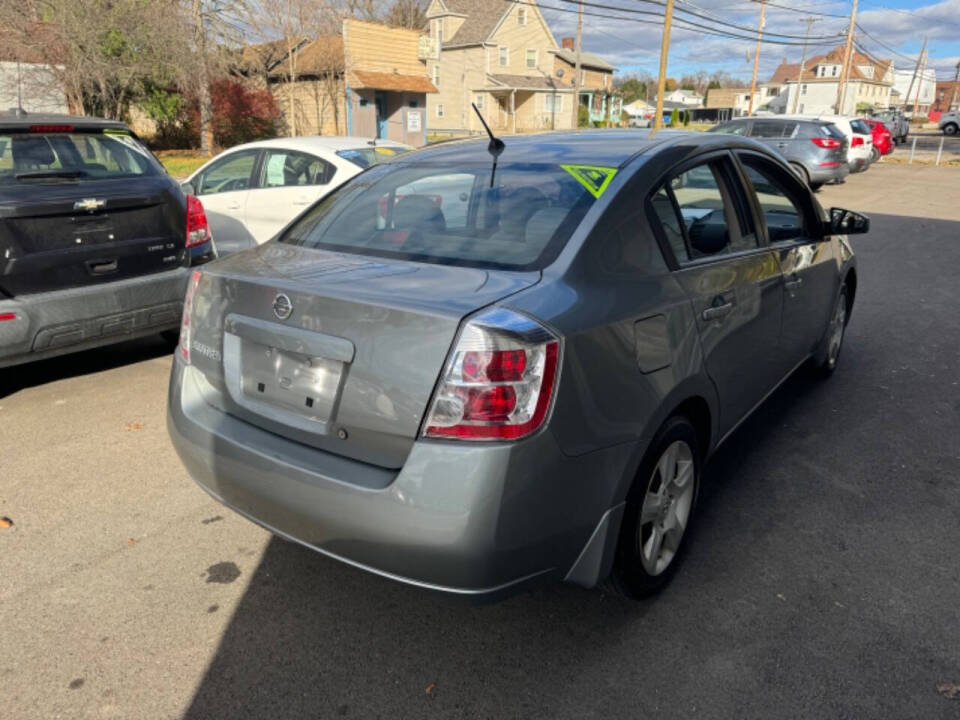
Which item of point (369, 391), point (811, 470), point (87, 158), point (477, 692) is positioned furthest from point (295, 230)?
point (811, 470)

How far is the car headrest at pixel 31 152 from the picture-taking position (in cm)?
452

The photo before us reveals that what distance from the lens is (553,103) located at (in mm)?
51031

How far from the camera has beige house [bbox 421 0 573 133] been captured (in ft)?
157

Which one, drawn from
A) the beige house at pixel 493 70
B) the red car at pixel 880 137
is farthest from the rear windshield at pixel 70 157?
the beige house at pixel 493 70

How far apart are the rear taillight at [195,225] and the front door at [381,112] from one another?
28.0 meters

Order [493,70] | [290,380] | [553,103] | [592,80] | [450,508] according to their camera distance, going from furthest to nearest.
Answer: [592,80] < [553,103] < [493,70] < [290,380] < [450,508]

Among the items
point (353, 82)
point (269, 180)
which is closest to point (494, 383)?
point (269, 180)

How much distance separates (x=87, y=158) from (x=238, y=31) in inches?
914

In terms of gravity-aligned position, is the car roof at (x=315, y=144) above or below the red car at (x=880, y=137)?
above

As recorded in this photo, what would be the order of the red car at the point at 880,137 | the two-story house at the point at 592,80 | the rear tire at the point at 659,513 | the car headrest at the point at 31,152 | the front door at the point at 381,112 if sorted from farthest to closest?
the two-story house at the point at 592,80 < the front door at the point at 381,112 < the red car at the point at 880,137 < the car headrest at the point at 31,152 < the rear tire at the point at 659,513

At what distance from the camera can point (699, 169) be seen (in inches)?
125

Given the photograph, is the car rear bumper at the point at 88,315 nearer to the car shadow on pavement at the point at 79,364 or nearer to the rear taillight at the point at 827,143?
the car shadow on pavement at the point at 79,364

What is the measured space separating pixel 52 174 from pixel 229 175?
11.6ft

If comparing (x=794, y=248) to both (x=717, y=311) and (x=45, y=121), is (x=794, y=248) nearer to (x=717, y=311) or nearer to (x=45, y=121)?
(x=717, y=311)
